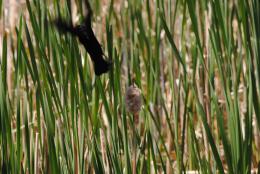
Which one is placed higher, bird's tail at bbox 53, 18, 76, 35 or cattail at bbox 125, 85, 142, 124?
bird's tail at bbox 53, 18, 76, 35

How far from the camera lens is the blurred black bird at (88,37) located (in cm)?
129

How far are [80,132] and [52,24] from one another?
1.14ft

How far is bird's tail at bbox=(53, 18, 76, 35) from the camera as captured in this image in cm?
131

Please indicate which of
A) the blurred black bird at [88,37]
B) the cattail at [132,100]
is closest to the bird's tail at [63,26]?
the blurred black bird at [88,37]

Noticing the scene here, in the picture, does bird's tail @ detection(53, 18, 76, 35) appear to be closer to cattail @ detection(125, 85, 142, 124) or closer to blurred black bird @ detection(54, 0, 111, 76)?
blurred black bird @ detection(54, 0, 111, 76)

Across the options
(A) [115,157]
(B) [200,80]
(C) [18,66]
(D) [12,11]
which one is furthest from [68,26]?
(D) [12,11]

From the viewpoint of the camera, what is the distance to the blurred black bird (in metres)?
1.29

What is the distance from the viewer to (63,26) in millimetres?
1347

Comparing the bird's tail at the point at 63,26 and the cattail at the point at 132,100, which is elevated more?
the bird's tail at the point at 63,26

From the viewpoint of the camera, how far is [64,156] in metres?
1.47

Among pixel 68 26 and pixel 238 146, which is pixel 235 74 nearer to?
pixel 238 146

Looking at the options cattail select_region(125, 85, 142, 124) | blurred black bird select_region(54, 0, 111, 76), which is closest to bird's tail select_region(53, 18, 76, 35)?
blurred black bird select_region(54, 0, 111, 76)

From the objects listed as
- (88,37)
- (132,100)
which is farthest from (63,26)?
(132,100)

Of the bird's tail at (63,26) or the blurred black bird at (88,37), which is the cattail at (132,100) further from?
the bird's tail at (63,26)
